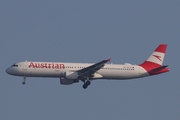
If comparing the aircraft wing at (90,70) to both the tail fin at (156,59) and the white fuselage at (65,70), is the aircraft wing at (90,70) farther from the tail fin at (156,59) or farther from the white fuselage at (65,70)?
the tail fin at (156,59)

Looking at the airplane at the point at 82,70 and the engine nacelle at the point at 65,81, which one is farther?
the engine nacelle at the point at 65,81

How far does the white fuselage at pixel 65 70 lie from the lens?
90.3m

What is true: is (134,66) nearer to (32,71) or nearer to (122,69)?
Answer: (122,69)

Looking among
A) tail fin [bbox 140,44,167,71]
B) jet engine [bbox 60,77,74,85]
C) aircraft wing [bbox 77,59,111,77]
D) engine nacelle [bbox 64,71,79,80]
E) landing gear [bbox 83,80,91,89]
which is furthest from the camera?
tail fin [bbox 140,44,167,71]

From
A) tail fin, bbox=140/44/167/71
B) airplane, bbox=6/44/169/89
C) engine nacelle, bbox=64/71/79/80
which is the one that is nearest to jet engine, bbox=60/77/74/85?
airplane, bbox=6/44/169/89

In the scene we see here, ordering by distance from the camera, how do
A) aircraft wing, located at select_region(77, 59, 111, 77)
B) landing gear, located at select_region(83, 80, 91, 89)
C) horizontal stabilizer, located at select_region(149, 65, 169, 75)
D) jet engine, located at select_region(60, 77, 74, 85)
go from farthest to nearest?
horizontal stabilizer, located at select_region(149, 65, 169, 75) → jet engine, located at select_region(60, 77, 74, 85) → landing gear, located at select_region(83, 80, 91, 89) → aircraft wing, located at select_region(77, 59, 111, 77)

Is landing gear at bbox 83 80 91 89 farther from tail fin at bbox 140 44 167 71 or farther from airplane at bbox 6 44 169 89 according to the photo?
tail fin at bbox 140 44 167 71

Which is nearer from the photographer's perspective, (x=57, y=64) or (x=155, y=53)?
(x=57, y=64)

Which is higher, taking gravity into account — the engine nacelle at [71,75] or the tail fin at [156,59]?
the tail fin at [156,59]

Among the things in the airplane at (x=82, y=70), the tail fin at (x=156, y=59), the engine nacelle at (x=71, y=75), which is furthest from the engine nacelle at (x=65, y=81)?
the tail fin at (x=156, y=59)

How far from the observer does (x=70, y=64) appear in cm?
9256

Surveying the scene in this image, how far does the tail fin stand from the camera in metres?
97.5

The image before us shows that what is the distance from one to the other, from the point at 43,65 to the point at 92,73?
806 centimetres

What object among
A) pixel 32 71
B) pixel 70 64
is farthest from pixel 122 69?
pixel 32 71
